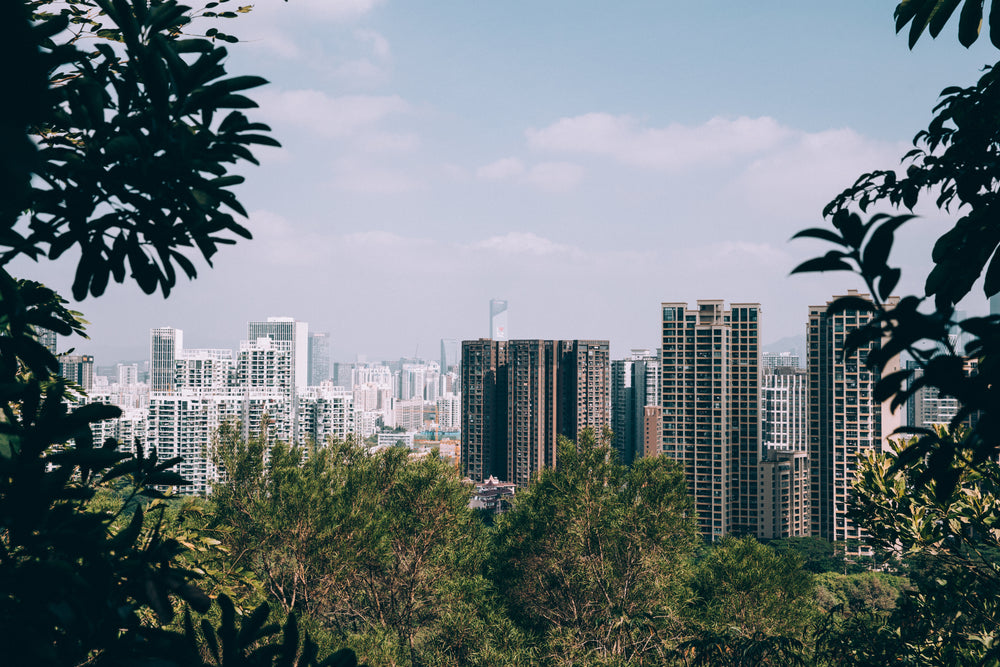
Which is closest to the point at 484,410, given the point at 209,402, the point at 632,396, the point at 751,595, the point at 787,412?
the point at 632,396

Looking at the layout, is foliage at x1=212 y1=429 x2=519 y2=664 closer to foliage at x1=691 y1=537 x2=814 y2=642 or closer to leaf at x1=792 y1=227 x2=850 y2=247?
foliage at x1=691 y1=537 x2=814 y2=642

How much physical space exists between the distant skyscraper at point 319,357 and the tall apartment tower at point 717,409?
11266 cm

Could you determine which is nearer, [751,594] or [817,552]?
[751,594]

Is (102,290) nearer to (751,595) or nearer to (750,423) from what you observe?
(751,595)

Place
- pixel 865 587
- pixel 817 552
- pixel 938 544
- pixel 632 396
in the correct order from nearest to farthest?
pixel 938 544
pixel 865 587
pixel 817 552
pixel 632 396

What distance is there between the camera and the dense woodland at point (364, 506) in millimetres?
837

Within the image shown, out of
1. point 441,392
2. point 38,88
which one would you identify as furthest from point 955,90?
point 441,392

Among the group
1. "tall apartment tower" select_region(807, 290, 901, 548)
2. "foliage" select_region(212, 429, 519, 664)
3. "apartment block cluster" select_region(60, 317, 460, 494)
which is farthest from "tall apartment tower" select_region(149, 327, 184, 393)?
"foliage" select_region(212, 429, 519, 664)

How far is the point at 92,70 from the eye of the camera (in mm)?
1104

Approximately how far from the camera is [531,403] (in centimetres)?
3155

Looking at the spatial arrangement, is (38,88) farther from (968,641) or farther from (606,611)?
(606,611)

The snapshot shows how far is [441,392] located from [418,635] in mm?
115255

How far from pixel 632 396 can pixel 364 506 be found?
107ft

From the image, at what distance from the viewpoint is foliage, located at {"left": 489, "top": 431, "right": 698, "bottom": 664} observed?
23.8 ft
